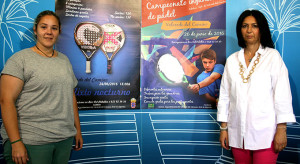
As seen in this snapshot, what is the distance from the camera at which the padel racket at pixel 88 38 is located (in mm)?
2115

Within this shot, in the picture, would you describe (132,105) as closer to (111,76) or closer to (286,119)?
(111,76)

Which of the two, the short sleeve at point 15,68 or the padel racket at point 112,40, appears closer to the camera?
the short sleeve at point 15,68

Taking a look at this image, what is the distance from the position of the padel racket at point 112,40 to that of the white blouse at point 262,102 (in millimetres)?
1160

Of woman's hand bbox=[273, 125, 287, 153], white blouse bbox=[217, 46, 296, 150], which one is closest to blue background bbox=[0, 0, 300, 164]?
white blouse bbox=[217, 46, 296, 150]

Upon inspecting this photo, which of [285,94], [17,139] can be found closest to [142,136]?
[17,139]

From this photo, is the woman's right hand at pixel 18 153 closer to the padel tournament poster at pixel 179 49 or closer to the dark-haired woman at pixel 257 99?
the padel tournament poster at pixel 179 49

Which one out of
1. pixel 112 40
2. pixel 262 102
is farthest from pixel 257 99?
pixel 112 40

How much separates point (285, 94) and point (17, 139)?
1.76 meters

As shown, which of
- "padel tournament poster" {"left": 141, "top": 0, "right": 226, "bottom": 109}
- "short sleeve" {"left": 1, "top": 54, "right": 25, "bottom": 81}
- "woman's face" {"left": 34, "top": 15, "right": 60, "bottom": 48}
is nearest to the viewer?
"short sleeve" {"left": 1, "top": 54, "right": 25, "bottom": 81}

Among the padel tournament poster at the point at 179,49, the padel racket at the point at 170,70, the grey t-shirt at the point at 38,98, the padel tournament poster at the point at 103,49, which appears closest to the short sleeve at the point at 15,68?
the grey t-shirt at the point at 38,98

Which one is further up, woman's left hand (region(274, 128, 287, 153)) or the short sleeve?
the short sleeve

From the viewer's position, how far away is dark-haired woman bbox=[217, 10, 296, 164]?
151cm

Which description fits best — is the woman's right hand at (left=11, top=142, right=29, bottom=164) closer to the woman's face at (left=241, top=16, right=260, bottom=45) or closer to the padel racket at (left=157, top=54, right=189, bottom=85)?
the padel racket at (left=157, top=54, right=189, bottom=85)

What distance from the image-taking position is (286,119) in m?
1.47
